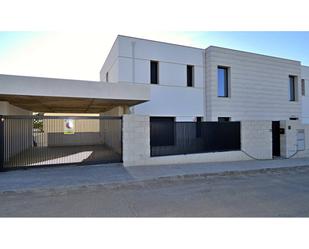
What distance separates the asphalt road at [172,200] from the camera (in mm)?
4164

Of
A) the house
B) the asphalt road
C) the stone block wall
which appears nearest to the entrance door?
the house

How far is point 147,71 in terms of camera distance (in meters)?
12.7

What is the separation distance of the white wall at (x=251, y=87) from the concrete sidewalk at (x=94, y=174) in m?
5.77

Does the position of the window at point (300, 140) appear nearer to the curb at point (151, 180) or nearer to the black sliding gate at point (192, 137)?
the curb at point (151, 180)

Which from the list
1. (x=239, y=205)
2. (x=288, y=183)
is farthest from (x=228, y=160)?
(x=239, y=205)

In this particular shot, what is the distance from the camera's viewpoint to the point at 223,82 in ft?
48.3

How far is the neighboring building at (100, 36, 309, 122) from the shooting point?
1255 centimetres

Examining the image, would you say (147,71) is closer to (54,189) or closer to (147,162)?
(147,162)

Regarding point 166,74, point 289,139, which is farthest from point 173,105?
point 289,139

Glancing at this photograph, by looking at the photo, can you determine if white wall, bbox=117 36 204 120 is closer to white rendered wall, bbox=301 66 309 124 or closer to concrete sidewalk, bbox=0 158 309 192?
concrete sidewalk, bbox=0 158 309 192

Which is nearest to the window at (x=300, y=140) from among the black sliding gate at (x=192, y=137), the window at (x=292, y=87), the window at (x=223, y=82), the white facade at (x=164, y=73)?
the black sliding gate at (x=192, y=137)

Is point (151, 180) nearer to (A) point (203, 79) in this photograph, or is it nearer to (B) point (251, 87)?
(A) point (203, 79)

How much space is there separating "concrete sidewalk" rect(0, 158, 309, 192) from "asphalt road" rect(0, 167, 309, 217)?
30 cm
